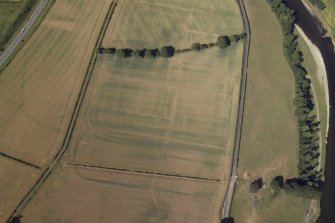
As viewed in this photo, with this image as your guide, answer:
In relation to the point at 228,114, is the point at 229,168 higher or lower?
lower

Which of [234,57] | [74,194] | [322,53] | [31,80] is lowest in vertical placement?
[74,194]

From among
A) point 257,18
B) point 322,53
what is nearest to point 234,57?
point 257,18

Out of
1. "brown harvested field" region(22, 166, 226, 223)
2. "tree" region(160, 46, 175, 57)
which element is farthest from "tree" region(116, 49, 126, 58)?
"brown harvested field" region(22, 166, 226, 223)

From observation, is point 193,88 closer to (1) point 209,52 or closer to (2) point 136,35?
(1) point 209,52

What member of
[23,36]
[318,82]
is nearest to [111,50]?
[23,36]

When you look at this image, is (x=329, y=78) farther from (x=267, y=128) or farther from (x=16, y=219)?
(x=16, y=219)

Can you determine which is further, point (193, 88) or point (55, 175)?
point (193, 88)
